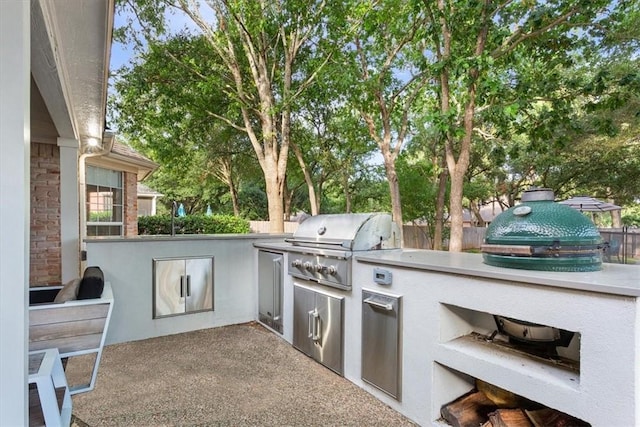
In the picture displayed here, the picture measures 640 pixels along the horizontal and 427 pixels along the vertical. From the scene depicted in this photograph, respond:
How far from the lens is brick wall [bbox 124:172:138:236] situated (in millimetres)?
8354

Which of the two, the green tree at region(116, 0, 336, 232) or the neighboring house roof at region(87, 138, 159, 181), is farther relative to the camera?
the green tree at region(116, 0, 336, 232)

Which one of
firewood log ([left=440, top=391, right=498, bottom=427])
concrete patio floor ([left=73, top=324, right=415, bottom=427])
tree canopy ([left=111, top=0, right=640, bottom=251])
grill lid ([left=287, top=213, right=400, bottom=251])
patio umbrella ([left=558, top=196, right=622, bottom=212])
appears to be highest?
tree canopy ([left=111, top=0, right=640, bottom=251])

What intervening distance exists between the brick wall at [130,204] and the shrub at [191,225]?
8.48 feet

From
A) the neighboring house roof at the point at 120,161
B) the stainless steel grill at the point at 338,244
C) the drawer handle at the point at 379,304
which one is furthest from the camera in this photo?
the neighboring house roof at the point at 120,161

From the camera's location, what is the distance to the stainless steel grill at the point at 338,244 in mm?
3189

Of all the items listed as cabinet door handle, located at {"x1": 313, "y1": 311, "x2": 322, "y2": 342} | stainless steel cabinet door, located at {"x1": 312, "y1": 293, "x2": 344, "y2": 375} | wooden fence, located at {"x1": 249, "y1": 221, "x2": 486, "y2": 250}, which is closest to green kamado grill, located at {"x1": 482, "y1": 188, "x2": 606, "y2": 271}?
stainless steel cabinet door, located at {"x1": 312, "y1": 293, "x2": 344, "y2": 375}

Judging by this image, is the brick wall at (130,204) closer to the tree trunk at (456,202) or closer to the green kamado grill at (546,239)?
the tree trunk at (456,202)

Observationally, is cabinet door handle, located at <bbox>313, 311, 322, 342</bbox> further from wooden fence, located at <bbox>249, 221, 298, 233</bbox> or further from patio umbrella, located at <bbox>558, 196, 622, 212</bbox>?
wooden fence, located at <bbox>249, 221, 298, 233</bbox>

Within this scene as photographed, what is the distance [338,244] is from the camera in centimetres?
334

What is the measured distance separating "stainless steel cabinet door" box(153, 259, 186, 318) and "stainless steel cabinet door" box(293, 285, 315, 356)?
157 centimetres

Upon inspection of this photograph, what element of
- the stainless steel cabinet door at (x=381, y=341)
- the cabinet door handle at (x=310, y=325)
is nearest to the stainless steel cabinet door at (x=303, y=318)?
the cabinet door handle at (x=310, y=325)

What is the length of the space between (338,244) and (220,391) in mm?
1628

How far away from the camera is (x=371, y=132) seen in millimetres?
9961

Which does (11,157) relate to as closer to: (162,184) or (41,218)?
(41,218)
